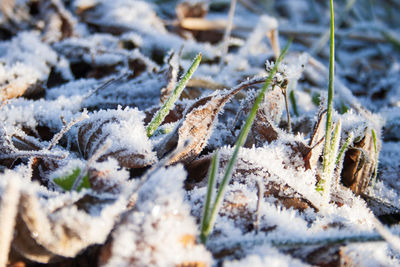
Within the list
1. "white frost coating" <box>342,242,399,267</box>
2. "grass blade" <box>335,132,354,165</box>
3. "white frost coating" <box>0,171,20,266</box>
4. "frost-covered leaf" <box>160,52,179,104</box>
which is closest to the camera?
"white frost coating" <box>0,171,20,266</box>

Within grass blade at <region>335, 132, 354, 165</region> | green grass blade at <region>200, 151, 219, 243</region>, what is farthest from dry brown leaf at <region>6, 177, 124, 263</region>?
grass blade at <region>335, 132, 354, 165</region>

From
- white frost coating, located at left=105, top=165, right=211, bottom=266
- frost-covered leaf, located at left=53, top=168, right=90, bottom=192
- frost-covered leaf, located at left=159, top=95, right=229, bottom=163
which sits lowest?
frost-covered leaf, located at left=53, top=168, right=90, bottom=192

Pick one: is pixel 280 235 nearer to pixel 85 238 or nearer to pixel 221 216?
pixel 221 216

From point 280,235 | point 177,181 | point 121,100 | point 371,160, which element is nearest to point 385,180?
point 371,160

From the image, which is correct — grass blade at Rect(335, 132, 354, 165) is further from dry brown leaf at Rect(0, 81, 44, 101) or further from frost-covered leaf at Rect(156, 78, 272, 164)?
dry brown leaf at Rect(0, 81, 44, 101)

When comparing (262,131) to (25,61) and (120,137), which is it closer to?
(120,137)

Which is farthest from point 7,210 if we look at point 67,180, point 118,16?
point 118,16

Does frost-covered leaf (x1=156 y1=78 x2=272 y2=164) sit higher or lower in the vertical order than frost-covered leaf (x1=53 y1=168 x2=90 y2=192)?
higher

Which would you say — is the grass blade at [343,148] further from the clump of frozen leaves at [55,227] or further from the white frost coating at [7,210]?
the white frost coating at [7,210]

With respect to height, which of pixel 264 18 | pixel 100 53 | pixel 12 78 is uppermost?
pixel 264 18
